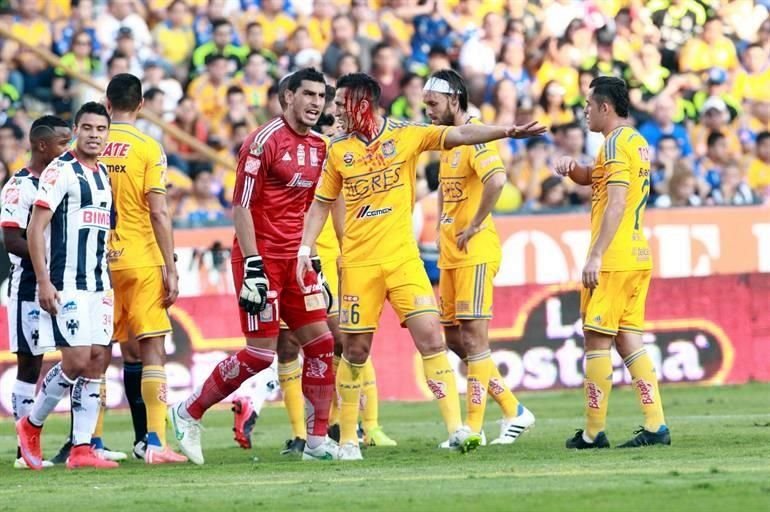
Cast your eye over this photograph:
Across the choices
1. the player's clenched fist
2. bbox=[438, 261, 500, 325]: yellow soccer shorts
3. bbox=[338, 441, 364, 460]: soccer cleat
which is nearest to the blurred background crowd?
bbox=[438, 261, 500, 325]: yellow soccer shorts

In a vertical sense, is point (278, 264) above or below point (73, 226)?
below

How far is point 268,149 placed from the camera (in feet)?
35.2

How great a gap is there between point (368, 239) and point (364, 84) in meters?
1.06

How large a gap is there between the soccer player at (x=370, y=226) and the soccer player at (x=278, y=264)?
0.16m

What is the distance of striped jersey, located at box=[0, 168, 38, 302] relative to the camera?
11.2 metres

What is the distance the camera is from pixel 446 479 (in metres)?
9.25

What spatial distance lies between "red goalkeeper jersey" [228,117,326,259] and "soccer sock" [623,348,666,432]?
99.1 inches

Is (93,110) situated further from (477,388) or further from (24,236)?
(477,388)

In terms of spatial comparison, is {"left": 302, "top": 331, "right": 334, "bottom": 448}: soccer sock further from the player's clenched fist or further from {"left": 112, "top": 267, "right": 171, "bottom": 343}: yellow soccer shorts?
{"left": 112, "top": 267, "right": 171, "bottom": 343}: yellow soccer shorts

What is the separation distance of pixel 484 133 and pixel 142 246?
275 cm

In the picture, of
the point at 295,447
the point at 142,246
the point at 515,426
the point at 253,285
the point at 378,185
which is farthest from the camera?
the point at 515,426

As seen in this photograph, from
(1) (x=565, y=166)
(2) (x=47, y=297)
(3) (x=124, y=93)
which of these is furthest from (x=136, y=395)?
(1) (x=565, y=166)

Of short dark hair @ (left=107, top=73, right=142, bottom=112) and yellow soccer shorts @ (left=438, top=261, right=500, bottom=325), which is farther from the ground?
short dark hair @ (left=107, top=73, right=142, bottom=112)

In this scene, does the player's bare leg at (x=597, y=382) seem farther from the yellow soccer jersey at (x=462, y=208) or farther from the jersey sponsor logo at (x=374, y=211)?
the jersey sponsor logo at (x=374, y=211)
